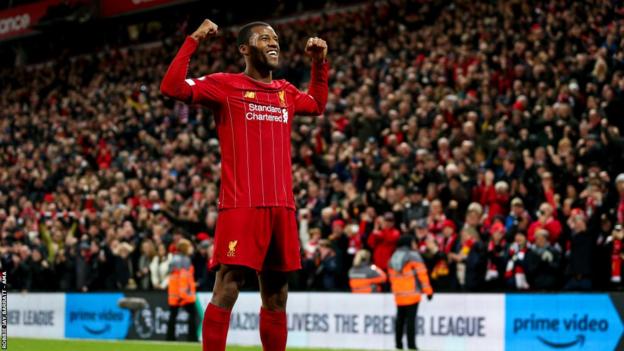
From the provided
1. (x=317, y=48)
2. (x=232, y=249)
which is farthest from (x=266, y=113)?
(x=232, y=249)

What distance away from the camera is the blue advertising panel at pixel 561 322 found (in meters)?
14.8

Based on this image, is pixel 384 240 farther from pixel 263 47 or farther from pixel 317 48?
pixel 263 47

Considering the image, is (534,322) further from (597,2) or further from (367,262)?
(597,2)

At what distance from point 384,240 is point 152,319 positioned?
18.6 feet

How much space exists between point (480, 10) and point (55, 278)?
420 inches

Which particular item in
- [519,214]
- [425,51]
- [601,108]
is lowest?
[519,214]

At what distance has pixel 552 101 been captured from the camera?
19.2 m

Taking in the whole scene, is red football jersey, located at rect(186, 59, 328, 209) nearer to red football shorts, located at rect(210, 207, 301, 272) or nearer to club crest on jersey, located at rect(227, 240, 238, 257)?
red football shorts, located at rect(210, 207, 301, 272)

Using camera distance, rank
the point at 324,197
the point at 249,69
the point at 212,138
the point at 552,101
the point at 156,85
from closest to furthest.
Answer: the point at 249,69 < the point at 552,101 < the point at 324,197 < the point at 212,138 < the point at 156,85

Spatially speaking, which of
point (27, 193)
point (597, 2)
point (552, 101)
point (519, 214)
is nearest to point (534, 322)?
point (519, 214)

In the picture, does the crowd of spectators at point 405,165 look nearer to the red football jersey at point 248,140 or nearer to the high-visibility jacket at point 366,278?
the high-visibility jacket at point 366,278

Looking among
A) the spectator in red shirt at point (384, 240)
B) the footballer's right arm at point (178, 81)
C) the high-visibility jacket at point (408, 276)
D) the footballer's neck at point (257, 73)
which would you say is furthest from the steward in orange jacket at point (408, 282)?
the footballer's right arm at point (178, 81)

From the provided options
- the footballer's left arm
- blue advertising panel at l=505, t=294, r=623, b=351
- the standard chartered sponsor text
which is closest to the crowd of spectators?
blue advertising panel at l=505, t=294, r=623, b=351

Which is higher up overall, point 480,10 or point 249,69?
point 480,10
